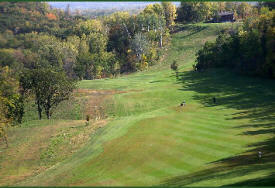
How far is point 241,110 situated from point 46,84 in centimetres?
3350

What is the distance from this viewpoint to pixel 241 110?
158ft

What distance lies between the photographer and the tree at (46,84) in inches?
2388

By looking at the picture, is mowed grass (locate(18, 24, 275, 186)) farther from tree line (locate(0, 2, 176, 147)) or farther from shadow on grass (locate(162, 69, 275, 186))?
tree line (locate(0, 2, 176, 147))

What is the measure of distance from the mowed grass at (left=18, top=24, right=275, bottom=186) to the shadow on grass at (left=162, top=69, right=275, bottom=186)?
72mm

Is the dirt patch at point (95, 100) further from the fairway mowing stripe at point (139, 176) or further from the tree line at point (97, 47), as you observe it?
the fairway mowing stripe at point (139, 176)

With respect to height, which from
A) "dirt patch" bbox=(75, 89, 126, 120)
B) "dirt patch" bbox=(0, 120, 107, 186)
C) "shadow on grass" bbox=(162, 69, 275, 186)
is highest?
"shadow on grass" bbox=(162, 69, 275, 186)

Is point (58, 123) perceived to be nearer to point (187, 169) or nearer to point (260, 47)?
point (187, 169)

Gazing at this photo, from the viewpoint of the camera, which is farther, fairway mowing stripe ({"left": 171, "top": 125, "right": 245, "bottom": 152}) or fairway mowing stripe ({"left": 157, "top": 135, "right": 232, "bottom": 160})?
fairway mowing stripe ({"left": 171, "top": 125, "right": 245, "bottom": 152})

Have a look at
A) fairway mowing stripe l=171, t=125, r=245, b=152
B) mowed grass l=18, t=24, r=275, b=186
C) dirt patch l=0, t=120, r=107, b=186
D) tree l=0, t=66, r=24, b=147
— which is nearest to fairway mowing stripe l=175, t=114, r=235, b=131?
mowed grass l=18, t=24, r=275, b=186

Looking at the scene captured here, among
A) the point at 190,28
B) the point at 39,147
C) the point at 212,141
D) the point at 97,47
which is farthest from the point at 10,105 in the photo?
the point at 190,28

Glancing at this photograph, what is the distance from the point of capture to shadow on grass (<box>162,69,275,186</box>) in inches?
955

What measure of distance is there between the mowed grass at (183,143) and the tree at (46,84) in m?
9.11

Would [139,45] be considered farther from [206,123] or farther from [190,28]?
[206,123]

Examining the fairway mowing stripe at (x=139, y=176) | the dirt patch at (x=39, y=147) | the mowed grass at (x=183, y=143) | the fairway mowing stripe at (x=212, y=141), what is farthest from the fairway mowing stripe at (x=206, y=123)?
the fairway mowing stripe at (x=139, y=176)
